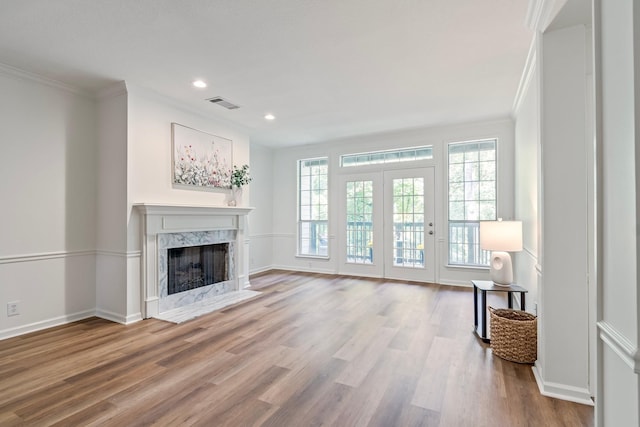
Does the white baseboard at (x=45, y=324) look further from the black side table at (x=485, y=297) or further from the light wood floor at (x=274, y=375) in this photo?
the black side table at (x=485, y=297)

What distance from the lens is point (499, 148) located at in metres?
5.02

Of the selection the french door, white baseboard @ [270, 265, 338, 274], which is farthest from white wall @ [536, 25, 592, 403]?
white baseboard @ [270, 265, 338, 274]

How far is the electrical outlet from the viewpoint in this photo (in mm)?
3154

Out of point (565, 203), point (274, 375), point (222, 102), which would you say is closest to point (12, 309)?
point (274, 375)

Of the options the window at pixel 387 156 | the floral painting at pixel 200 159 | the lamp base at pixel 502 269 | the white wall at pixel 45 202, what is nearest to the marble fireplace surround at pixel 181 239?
the floral painting at pixel 200 159

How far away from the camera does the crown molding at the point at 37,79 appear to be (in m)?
3.13

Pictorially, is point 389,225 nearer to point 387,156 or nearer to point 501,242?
point 387,156

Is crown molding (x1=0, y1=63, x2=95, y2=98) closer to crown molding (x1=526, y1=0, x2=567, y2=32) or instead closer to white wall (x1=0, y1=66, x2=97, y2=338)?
white wall (x1=0, y1=66, x2=97, y2=338)

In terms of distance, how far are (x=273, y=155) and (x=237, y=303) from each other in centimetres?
380

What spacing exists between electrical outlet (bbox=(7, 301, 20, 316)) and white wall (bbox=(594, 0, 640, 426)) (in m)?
4.66

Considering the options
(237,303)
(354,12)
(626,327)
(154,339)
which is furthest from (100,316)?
(626,327)

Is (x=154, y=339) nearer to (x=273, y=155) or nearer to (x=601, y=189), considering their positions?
(x=601, y=189)

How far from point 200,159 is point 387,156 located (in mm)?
3398

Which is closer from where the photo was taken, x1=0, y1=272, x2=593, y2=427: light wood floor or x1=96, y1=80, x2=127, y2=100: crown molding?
x1=0, y1=272, x2=593, y2=427: light wood floor
